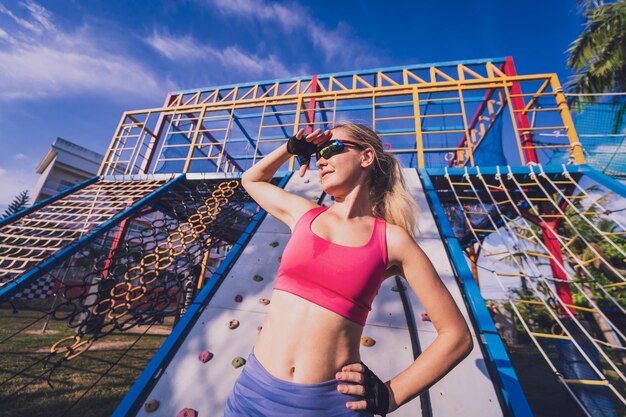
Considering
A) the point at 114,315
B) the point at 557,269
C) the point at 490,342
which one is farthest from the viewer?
the point at 557,269

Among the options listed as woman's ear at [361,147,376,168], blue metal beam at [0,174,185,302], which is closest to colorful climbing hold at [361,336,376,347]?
woman's ear at [361,147,376,168]

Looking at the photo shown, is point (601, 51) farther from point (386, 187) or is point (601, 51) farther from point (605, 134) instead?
point (386, 187)

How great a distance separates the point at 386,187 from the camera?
61.2 inches

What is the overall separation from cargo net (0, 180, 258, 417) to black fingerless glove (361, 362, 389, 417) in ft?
6.92

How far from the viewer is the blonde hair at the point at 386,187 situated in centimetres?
138

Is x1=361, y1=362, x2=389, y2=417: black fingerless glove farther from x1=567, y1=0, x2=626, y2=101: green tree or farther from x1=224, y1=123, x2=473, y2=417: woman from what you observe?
x1=567, y1=0, x2=626, y2=101: green tree

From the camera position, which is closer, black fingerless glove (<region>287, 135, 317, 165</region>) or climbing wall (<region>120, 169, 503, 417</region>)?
black fingerless glove (<region>287, 135, 317, 165</region>)

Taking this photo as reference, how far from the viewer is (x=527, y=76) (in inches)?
195

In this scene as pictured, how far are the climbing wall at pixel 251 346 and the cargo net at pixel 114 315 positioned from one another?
2.18 ft

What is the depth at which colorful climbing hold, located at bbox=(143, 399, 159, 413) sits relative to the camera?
1604 millimetres

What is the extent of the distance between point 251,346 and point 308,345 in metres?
1.22

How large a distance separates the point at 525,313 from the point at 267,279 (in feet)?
61.4

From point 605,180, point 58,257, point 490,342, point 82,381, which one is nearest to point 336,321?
point 490,342

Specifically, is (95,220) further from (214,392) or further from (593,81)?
(593,81)
